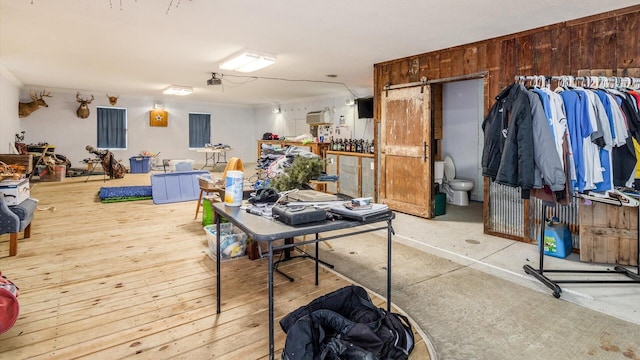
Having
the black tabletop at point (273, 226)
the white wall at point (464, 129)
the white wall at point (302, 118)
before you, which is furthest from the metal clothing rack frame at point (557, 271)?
the white wall at point (302, 118)

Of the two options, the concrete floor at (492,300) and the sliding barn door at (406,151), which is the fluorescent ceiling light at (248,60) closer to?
the sliding barn door at (406,151)

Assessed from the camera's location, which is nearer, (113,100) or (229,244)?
(229,244)

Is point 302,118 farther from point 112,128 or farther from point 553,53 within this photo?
point 553,53

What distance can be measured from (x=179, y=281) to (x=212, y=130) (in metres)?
11.0

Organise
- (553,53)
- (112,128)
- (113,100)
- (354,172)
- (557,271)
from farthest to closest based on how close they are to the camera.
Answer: (112,128), (113,100), (354,172), (553,53), (557,271)

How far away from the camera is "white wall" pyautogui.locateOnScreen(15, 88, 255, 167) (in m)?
10.2

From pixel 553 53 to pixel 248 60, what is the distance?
3999 millimetres

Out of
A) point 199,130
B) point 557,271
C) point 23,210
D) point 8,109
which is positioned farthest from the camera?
point 199,130

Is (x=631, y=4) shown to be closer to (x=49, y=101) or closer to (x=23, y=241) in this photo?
(x=23, y=241)

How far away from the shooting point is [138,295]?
2.56 m

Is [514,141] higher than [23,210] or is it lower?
higher

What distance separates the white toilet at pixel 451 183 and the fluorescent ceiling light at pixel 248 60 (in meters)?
3.31

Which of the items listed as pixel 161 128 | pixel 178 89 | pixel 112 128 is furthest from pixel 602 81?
Result: pixel 112 128

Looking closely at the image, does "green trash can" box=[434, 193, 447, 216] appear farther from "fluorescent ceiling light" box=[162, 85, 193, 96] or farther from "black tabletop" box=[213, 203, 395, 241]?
"fluorescent ceiling light" box=[162, 85, 193, 96]
